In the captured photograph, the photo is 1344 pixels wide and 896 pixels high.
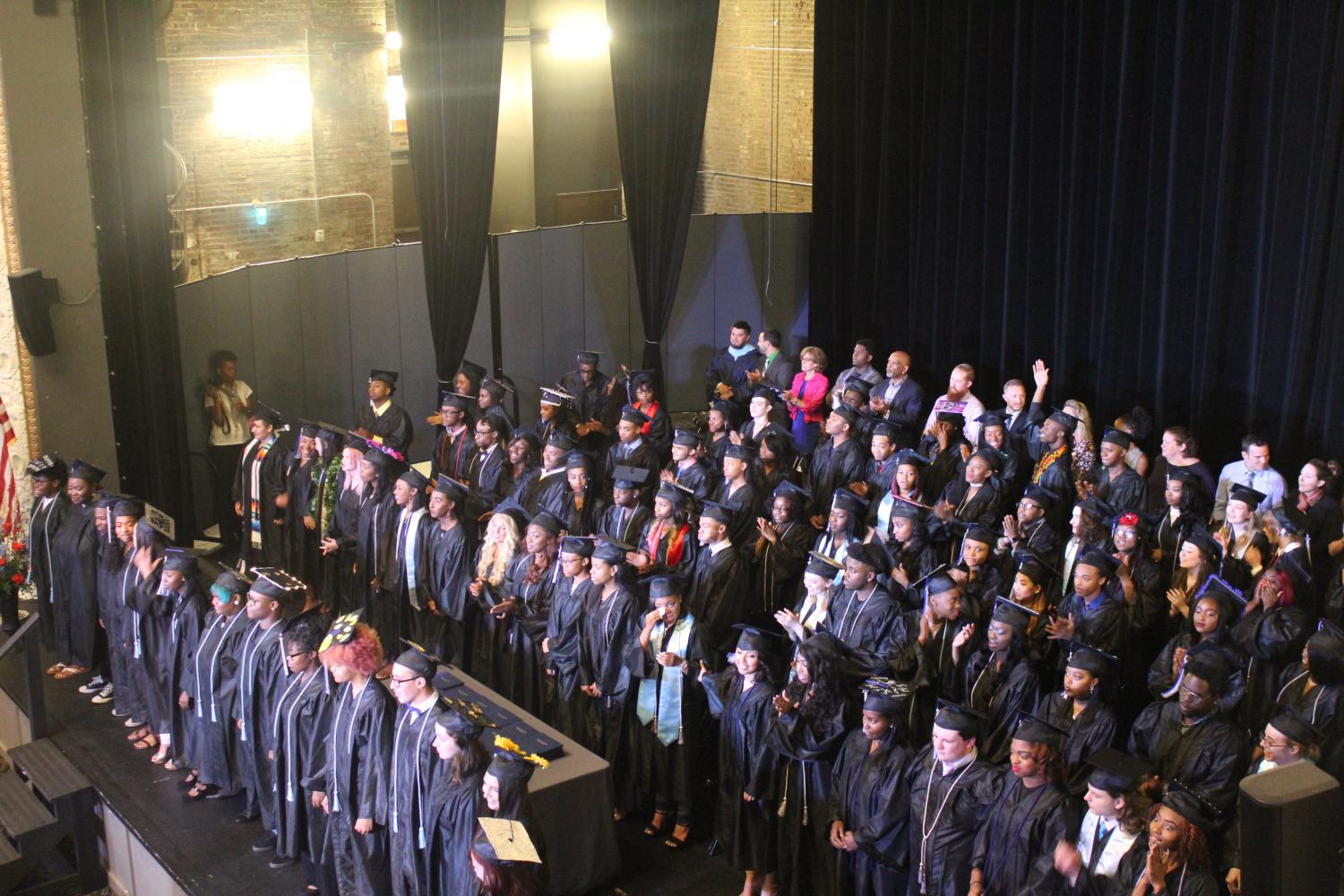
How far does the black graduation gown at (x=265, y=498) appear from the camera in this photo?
9.91m

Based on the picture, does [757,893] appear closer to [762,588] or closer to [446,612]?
[762,588]

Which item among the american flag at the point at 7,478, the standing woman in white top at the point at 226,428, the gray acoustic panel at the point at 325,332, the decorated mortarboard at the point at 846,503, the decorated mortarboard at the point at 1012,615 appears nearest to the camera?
the decorated mortarboard at the point at 1012,615

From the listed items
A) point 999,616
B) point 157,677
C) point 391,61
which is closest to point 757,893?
point 999,616

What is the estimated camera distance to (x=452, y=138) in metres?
Answer: 11.0

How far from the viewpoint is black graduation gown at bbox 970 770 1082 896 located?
5301mm

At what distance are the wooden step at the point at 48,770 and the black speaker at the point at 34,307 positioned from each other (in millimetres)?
3308

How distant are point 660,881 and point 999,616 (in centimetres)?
208

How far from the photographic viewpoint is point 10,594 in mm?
9344

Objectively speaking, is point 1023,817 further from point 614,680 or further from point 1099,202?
point 1099,202

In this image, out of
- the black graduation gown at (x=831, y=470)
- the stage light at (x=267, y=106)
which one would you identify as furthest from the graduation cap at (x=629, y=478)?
the stage light at (x=267, y=106)

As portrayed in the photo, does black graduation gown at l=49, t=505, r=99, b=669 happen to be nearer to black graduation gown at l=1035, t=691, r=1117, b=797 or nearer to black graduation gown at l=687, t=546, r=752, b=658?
black graduation gown at l=687, t=546, r=752, b=658

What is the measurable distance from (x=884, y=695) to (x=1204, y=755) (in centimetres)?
136

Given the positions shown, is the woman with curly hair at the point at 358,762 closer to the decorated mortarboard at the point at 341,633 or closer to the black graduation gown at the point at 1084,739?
the decorated mortarboard at the point at 341,633

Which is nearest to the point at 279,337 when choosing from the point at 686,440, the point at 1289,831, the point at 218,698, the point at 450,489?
the point at 450,489
